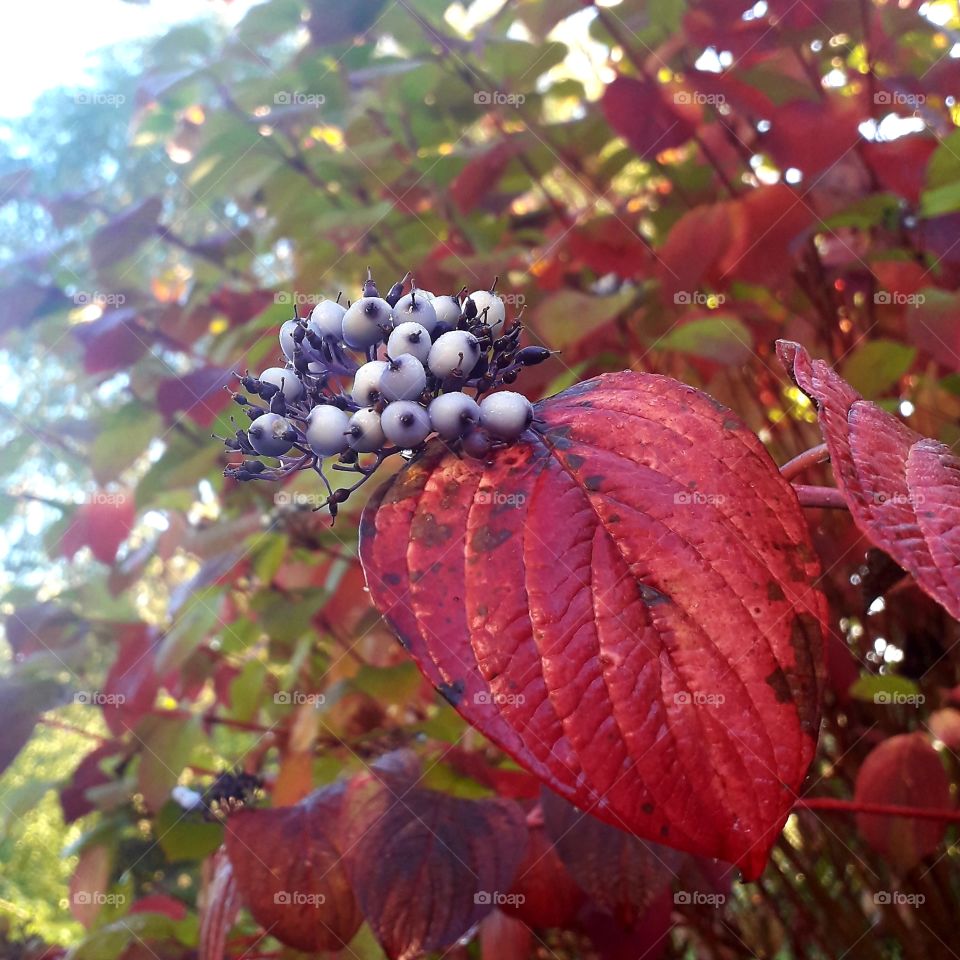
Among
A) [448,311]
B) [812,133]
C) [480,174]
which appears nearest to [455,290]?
[480,174]

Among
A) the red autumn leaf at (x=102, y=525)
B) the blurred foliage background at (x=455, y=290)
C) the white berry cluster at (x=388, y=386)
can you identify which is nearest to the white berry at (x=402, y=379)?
the white berry cluster at (x=388, y=386)

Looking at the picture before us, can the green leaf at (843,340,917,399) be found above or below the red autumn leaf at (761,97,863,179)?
below

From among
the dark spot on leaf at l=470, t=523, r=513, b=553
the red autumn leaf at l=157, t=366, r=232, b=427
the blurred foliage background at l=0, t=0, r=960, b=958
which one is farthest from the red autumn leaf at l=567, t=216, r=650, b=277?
the dark spot on leaf at l=470, t=523, r=513, b=553

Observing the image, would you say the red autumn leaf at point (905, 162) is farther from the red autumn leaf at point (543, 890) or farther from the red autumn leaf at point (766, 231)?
the red autumn leaf at point (543, 890)

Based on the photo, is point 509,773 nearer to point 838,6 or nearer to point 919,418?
point 919,418

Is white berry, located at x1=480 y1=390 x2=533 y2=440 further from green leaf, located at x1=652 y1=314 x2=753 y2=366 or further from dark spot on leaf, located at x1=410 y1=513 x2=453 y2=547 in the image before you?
green leaf, located at x1=652 y1=314 x2=753 y2=366

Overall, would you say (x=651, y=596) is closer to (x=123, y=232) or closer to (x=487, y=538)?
(x=487, y=538)

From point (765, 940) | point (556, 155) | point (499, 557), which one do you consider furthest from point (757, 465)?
point (765, 940)
